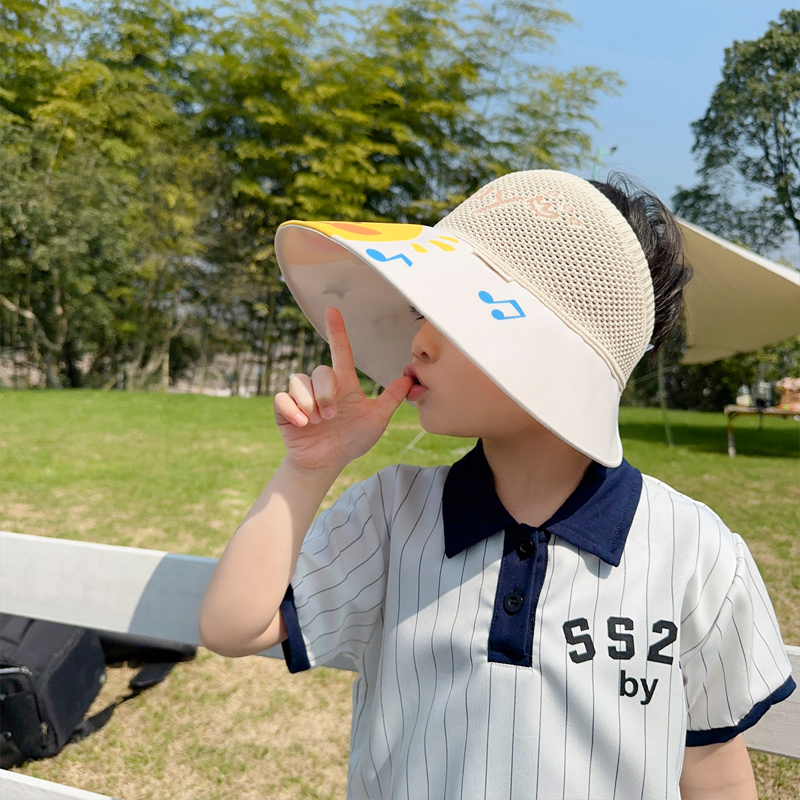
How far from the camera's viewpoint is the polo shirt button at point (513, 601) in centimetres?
75

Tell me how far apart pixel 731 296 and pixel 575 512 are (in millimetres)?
433

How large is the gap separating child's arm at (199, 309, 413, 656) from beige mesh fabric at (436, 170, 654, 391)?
0.58ft

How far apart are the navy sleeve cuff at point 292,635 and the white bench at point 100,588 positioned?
18 cm

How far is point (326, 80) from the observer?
1072 centimetres

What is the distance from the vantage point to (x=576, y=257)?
0.72 metres

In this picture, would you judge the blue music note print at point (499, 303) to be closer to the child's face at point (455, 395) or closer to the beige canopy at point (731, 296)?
the child's face at point (455, 395)

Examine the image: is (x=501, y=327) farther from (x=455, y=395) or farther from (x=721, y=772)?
(x=721, y=772)

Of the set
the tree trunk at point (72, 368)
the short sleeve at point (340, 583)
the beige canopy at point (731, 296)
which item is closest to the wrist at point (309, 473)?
the short sleeve at point (340, 583)

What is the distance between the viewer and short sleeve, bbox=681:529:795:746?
751mm

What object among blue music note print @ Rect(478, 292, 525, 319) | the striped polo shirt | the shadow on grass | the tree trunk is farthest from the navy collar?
the tree trunk

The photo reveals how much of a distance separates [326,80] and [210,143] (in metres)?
1.91

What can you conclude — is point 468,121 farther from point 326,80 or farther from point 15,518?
point 15,518

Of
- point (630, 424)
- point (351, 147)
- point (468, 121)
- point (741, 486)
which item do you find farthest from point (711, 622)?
point (468, 121)

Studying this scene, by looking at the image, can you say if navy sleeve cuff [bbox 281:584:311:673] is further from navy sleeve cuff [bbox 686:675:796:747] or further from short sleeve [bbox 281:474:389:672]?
navy sleeve cuff [bbox 686:675:796:747]
